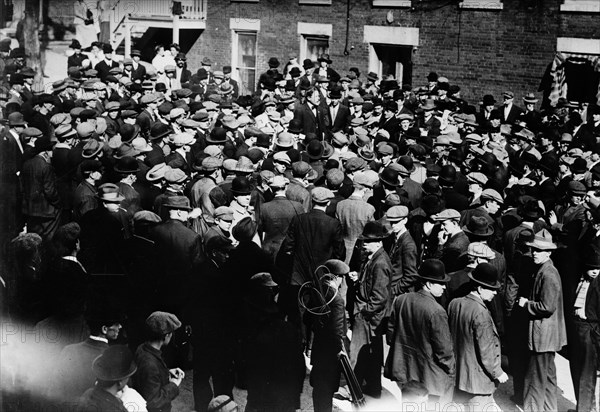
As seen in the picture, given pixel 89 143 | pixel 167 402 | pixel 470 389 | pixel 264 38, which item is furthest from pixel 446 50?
pixel 167 402

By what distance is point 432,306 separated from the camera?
269 inches

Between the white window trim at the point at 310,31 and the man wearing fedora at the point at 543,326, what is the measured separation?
16.5 meters

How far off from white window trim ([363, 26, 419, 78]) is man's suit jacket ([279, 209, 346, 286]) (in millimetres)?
13819

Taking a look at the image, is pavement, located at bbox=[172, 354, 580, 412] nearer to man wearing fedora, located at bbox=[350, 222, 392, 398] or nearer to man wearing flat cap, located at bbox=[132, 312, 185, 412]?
man wearing fedora, located at bbox=[350, 222, 392, 398]

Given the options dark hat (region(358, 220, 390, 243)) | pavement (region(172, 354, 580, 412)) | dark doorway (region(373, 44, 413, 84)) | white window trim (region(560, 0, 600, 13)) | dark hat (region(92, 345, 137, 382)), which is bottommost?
pavement (region(172, 354, 580, 412))

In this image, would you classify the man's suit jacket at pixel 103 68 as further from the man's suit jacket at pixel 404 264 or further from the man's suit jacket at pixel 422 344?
the man's suit jacket at pixel 422 344

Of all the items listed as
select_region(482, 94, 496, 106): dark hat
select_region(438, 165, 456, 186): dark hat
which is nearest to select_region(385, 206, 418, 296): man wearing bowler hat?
select_region(438, 165, 456, 186): dark hat

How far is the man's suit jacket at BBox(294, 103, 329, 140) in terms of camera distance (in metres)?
15.6

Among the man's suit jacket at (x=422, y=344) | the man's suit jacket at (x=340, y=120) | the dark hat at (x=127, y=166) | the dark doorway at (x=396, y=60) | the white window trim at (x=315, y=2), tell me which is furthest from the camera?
the white window trim at (x=315, y=2)

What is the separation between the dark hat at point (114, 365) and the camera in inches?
208

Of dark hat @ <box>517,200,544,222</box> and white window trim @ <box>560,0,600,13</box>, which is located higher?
white window trim @ <box>560,0,600,13</box>

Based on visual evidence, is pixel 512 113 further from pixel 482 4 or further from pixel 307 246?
pixel 307 246

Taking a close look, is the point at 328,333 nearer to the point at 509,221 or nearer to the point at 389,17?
the point at 509,221

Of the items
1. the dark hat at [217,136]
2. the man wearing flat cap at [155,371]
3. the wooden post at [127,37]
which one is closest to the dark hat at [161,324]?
the man wearing flat cap at [155,371]
